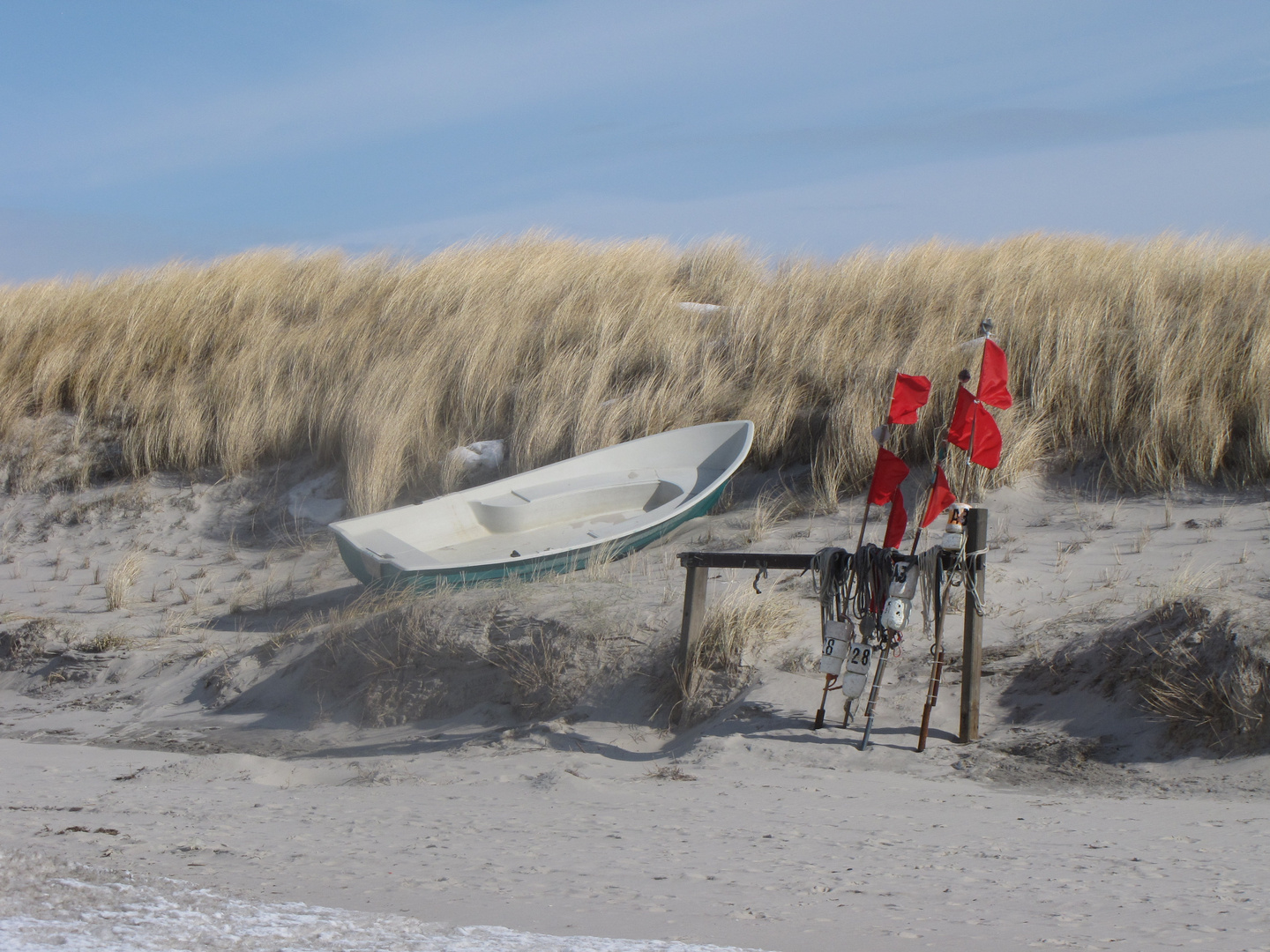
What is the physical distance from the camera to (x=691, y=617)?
5.69 m

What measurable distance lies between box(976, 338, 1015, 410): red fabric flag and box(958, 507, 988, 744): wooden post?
1.68 feet

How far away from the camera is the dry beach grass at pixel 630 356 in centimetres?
851

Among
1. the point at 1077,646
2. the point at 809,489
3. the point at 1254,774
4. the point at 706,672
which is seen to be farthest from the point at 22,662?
the point at 1254,774

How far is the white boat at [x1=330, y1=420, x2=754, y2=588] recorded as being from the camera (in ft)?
24.2

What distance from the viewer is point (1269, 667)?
452cm

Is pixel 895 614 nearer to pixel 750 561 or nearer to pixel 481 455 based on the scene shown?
pixel 750 561

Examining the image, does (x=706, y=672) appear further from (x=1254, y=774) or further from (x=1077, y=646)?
(x=1254, y=774)

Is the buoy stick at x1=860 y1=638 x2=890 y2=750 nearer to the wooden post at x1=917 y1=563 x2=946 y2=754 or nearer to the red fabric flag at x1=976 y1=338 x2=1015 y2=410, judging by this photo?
the wooden post at x1=917 y1=563 x2=946 y2=754

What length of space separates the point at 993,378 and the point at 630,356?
5.94m

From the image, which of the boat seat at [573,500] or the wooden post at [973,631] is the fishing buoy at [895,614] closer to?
the wooden post at [973,631]

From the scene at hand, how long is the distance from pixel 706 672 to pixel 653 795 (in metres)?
→ 1.39

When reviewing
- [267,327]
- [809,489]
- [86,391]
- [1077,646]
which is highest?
[267,327]

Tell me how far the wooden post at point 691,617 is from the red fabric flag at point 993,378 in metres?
1.68

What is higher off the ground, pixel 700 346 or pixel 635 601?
pixel 700 346
